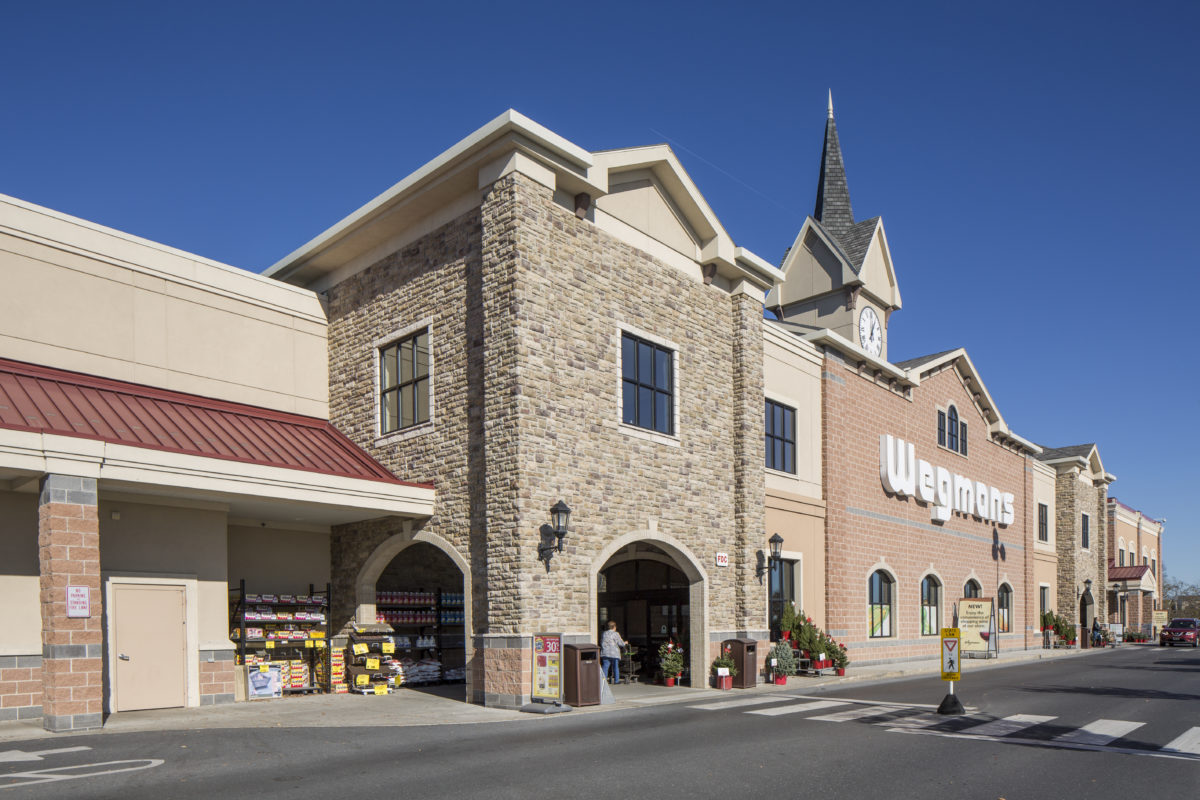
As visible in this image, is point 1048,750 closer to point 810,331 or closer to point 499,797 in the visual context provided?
point 499,797

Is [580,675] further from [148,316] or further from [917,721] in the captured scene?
[148,316]

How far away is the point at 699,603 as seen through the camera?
2014cm

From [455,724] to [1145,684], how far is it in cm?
1713

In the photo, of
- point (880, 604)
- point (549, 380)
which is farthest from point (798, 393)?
point (549, 380)

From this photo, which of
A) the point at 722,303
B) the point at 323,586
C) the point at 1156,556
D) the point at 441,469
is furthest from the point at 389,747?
the point at 1156,556

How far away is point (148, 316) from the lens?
57.6 ft

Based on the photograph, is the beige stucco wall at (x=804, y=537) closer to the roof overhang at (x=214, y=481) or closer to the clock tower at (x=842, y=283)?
the clock tower at (x=842, y=283)

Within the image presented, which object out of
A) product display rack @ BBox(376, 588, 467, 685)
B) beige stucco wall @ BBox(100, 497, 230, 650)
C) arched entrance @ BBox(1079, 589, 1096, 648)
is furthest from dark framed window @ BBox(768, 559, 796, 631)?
arched entrance @ BBox(1079, 589, 1096, 648)

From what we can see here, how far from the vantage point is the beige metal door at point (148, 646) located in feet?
50.5

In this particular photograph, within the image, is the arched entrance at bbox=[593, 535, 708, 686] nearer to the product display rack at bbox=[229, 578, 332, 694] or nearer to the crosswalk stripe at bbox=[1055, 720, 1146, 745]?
the product display rack at bbox=[229, 578, 332, 694]

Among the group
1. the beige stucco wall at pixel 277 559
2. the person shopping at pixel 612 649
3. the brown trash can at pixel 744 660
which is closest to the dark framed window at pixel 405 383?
the beige stucco wall at pixel 277 559

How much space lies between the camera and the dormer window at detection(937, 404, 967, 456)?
3397cm

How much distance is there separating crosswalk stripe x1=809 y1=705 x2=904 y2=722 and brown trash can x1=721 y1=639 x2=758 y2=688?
12.6 feet

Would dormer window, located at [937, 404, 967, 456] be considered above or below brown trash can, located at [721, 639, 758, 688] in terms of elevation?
above
